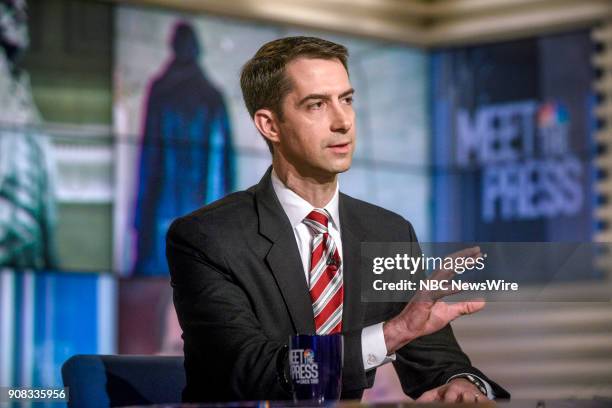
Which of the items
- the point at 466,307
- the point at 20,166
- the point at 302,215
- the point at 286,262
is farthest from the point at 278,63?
the point at 20,166

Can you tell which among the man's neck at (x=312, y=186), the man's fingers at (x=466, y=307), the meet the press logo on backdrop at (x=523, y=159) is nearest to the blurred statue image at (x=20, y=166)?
the meet the press logo on backdrop at (x=523, y=159)

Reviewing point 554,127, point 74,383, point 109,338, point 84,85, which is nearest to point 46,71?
point 84,85

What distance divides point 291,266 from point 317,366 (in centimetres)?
57

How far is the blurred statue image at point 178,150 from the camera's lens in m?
8.33

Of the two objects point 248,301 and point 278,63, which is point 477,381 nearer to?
point 248,301

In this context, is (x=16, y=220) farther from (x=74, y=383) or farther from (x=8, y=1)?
(x=74, y=383)

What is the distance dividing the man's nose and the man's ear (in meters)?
0.19

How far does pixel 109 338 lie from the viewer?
26.5ft

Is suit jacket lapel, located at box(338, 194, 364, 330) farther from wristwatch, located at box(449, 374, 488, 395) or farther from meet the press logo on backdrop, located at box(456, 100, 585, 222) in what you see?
meet the press logo on backdrop, located at box(456, 100, 585, 222)

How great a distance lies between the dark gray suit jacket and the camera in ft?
7.36

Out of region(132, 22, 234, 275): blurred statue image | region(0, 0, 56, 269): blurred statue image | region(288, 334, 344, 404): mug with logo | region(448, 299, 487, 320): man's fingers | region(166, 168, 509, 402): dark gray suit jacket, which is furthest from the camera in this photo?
region(132, 22, 234, 275): blurred statue image

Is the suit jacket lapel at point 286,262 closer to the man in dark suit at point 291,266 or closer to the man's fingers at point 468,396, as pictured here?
the man in dark suit at point 291,266

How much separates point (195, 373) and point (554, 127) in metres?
7.48
